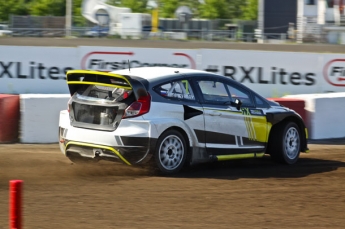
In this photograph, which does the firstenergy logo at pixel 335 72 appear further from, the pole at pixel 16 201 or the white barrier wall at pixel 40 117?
the pole at pixel 16 201

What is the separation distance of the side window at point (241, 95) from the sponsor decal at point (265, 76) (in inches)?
284

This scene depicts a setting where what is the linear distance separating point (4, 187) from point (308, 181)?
3.69 metres

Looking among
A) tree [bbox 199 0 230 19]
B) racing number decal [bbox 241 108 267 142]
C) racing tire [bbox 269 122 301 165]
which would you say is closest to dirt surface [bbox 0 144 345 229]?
racing tire [bbox 269 122 301 165]

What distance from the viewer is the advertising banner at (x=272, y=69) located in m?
16.5

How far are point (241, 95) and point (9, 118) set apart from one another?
173 inches

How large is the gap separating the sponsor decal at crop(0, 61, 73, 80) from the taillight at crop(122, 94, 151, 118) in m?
8.96

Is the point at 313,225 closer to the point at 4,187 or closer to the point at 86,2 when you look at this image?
the point at 4,187

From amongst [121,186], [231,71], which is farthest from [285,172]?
[231,71]

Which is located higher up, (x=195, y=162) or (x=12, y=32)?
(x=12, y=32)

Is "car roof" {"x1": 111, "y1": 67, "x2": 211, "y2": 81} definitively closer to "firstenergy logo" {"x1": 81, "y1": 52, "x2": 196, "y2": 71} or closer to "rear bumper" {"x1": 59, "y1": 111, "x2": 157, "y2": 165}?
"rear bumper" {"x1": 59, "y1": 111, "x2": 157, "y2": 165}

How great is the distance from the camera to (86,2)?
204 feet

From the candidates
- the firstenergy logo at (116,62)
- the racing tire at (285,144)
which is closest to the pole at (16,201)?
the racing tire at (285,144)

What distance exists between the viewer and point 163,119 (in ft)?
26.9

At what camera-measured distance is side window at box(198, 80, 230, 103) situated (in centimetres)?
884
